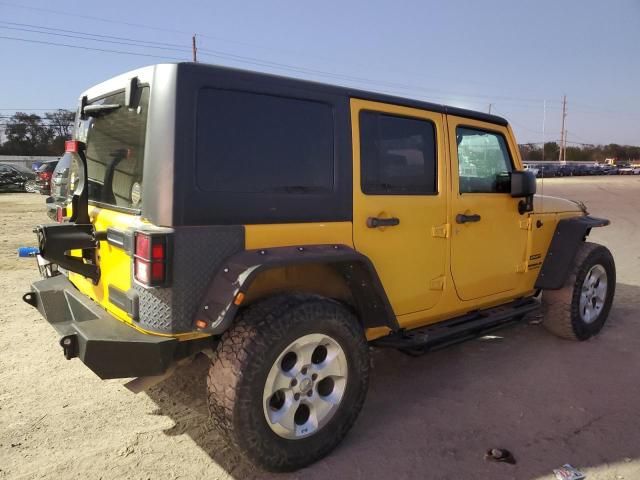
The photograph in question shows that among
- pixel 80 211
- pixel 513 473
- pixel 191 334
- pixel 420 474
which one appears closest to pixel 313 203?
pixel 191 334

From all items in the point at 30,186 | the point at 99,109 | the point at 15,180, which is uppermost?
the point at 99,109

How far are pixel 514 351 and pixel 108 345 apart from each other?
11.4ft

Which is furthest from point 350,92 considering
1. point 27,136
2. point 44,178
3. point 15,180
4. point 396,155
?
point 27,136

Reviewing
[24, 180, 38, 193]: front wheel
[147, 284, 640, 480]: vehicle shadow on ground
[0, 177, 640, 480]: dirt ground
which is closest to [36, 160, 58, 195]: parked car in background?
[24, 180, 38, 193]: front wheel

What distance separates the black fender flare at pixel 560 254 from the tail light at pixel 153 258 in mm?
Result: 3448

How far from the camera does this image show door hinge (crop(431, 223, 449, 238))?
3.43 metres

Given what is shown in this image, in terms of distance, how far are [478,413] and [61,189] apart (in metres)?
3.42

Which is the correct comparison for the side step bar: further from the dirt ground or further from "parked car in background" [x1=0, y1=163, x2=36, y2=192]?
"parked car in background" [x1=0, y1=163, x2=36, y2=192]

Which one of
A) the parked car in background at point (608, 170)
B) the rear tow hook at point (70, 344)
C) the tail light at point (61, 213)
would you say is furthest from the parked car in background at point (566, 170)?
the rear tow hook at point (70, 344)

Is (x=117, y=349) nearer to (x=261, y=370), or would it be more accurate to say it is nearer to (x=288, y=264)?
(x=261, y=370)

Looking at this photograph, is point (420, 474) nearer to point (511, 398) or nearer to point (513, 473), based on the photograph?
point (513, 473)

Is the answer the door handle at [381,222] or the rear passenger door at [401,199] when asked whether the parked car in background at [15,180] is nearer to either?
the rear passenger door at [401,199]

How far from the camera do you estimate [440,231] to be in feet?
11.4

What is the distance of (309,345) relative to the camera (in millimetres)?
2699
